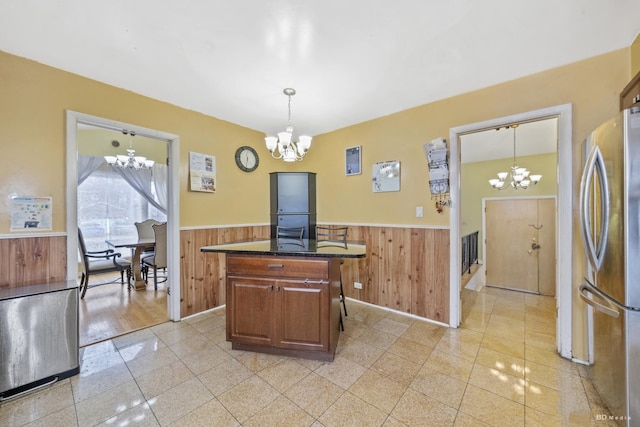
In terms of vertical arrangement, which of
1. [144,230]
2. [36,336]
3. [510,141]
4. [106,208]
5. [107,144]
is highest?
[107,144]

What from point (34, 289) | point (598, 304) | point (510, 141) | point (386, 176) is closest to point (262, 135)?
point (386, 176)

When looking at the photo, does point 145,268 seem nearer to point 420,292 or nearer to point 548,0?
point 420,292

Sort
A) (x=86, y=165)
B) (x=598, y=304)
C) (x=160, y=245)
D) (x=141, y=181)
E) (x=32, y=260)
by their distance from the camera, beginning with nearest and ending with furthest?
(x=598, y=304) < (x=32, y=260) < (x=160, y=245) < (x=86, y=165) < (x=141, y=181)

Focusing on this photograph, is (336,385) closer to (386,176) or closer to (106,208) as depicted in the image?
(386,176)

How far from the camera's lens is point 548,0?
1464 millimetres

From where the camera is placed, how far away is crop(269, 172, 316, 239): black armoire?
3787mm

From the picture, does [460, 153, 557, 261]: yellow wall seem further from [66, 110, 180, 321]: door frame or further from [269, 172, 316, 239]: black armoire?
[66, 110, 180, 321]: door frame

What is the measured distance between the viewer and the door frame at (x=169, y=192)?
213 centimetres

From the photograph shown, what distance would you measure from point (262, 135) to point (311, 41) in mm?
2145

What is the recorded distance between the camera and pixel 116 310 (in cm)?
314

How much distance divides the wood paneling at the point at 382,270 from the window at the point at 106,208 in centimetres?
328

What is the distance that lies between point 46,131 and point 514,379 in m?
4.16

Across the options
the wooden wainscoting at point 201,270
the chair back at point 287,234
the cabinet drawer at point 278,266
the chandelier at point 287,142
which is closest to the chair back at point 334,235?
→ the chair back at point 287,234

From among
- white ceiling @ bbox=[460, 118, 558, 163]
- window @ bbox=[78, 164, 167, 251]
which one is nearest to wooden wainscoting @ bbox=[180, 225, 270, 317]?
window @ bbox=[78, 164, 167, 251]
